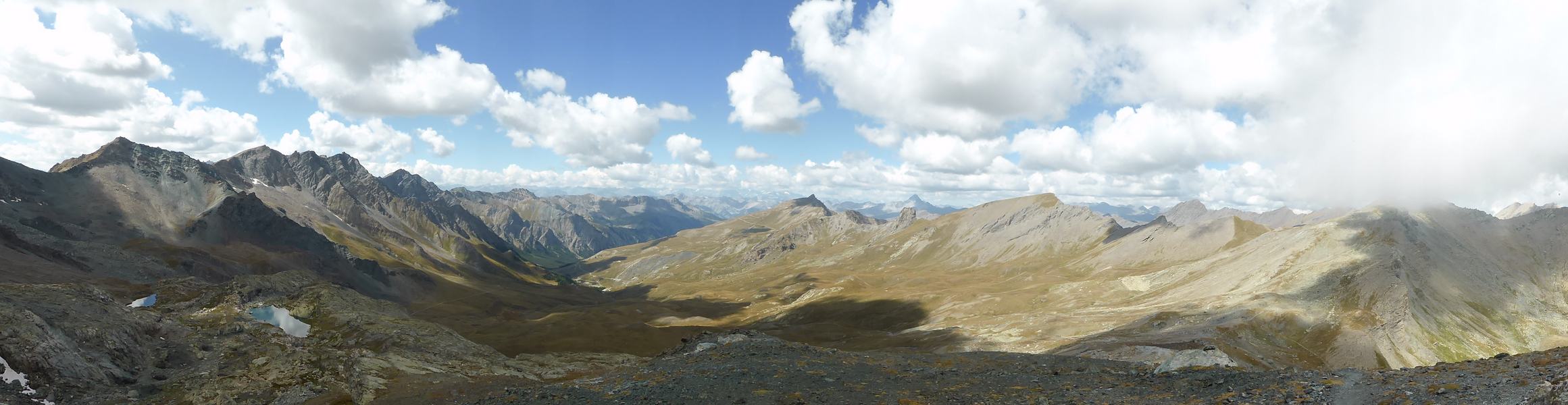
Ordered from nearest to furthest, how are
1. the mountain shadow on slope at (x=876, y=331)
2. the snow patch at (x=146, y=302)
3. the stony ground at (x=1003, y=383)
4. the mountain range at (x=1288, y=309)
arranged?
the stony ground at (x=1003, y=383)
the snow patch at (x=146, y=302)
the mountain range at (x=1288, y=309)
the mountain shadow on slope at (x=876, y=331)

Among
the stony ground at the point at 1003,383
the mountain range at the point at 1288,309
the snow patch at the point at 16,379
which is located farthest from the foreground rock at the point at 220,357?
the mountain range at the point at 1288,309

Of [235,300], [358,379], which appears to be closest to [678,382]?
[358,379]

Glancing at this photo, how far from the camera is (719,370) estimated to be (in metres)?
32.0

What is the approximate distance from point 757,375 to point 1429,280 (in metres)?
196

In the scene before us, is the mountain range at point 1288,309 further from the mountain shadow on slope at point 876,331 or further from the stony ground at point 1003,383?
the stony ground at point 1003,383

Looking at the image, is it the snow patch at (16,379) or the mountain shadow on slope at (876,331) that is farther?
the mountain shadow on slope at (876,331)

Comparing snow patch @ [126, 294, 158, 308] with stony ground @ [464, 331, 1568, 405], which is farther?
snow patch @ [126, 294, 158, 308]

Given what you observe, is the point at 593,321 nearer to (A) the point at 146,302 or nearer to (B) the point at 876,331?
(B) the point at 876,331

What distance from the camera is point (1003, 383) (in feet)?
92.5

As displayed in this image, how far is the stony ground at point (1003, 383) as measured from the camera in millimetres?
17766

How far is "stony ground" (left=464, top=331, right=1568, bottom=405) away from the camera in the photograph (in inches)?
699

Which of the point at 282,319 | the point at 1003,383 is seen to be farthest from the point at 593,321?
the point at 1003,383

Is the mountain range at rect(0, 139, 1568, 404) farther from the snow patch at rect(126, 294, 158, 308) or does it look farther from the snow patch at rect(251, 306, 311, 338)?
the snow patch at rect(251, 306, 311, 338)

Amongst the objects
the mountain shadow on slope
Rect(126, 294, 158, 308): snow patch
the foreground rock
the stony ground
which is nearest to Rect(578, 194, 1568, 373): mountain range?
the mountain shadow on slope
